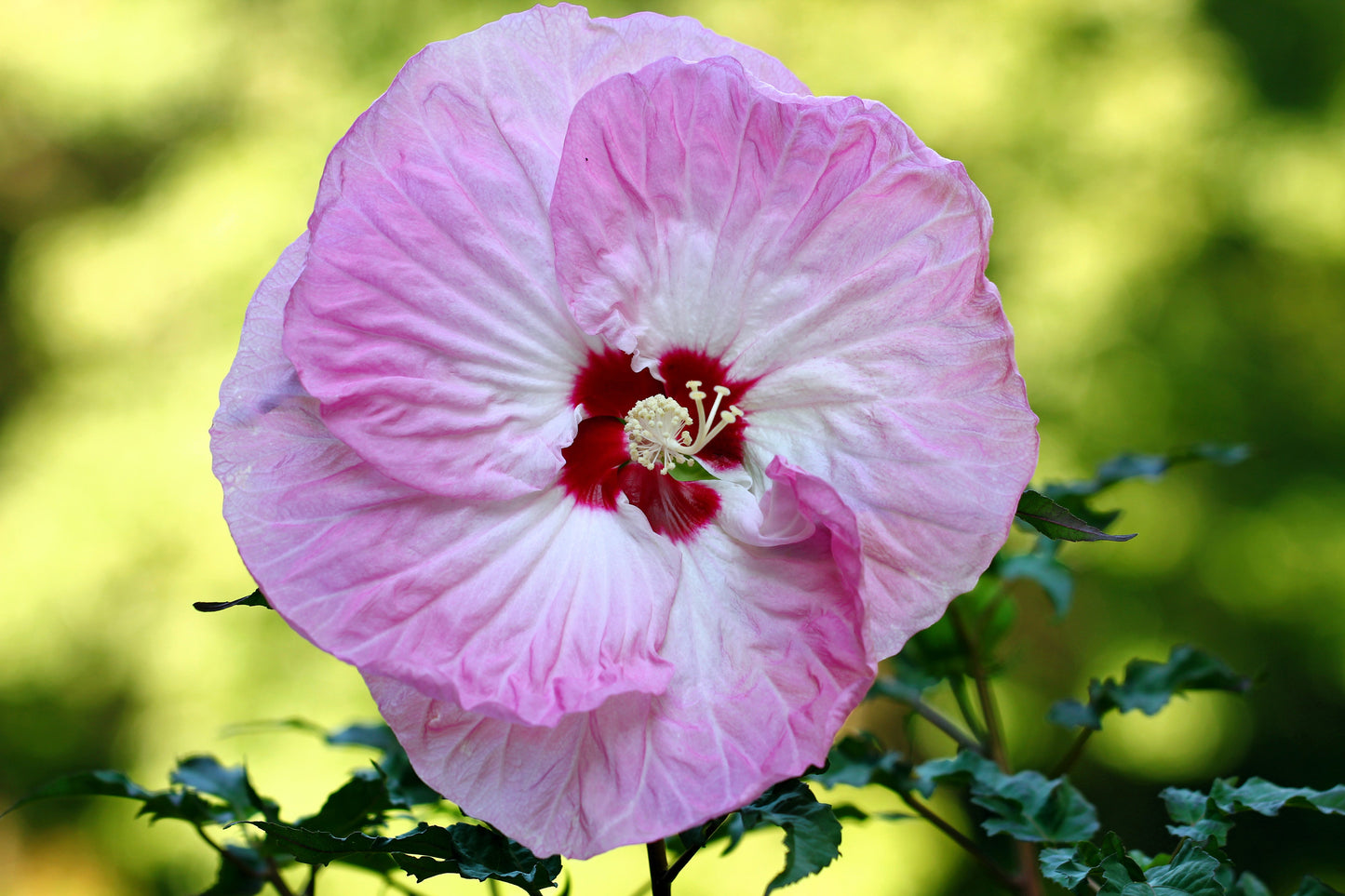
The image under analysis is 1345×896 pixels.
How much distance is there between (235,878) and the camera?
0.73m

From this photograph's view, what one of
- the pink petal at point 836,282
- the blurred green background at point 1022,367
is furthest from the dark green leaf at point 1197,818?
the blurred green background at point 1022,367

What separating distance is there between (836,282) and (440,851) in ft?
1.10

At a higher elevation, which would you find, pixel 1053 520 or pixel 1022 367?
pixel 1053 520

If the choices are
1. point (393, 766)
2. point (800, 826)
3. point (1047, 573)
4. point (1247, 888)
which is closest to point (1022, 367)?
point (1047, 573)

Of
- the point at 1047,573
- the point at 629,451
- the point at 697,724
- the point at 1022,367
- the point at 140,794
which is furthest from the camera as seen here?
the point at 1022,367

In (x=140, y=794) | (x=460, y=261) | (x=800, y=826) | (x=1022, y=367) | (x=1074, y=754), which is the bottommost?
(x=1022, y=367)

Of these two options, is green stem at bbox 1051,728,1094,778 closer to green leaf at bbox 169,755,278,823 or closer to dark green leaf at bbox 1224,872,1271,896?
dark green leaf at bbox 1224,872,1271,896

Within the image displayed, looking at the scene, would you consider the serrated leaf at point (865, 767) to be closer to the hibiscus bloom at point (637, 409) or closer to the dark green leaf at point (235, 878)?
the hibiscus bloom at point (637, 409)

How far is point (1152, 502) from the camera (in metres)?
2.66

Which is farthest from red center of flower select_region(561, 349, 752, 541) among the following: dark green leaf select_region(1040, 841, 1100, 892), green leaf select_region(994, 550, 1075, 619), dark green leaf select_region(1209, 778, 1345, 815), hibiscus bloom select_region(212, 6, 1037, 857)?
green leaf select_region(994, 550, 1075, 619)

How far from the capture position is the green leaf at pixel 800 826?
Result: 1.65 ft

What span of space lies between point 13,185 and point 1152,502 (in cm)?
328

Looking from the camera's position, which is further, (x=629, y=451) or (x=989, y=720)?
(x=989, y=720)

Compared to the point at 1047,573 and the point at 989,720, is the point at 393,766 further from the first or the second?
the point at 1047,573
